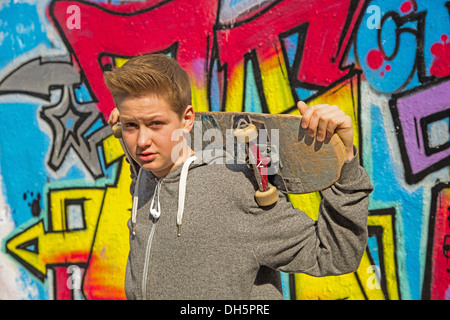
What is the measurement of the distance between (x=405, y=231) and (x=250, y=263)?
5.91ft

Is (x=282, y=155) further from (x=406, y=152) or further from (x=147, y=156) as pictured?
(x=406, y=152)

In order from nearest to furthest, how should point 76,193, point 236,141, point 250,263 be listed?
point 250,263
point 236,141
point 76,193

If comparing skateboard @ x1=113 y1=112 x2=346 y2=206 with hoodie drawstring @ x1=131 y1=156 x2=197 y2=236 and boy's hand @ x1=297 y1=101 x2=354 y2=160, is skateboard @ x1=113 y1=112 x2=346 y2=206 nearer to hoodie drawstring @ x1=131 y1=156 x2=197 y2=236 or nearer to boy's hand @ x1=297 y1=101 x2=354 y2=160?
boy's hand @ x1=297 y1=101 x2=354 y2=160

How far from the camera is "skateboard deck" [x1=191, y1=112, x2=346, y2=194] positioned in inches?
57.5

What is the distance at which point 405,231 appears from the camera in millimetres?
2898

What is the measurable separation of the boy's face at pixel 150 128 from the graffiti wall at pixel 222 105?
1.54 m

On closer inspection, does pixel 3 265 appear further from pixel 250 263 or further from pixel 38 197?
pixel 250 263

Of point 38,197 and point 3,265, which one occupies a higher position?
point 38,197

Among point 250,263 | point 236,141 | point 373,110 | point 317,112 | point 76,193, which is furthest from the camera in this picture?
point 76,193

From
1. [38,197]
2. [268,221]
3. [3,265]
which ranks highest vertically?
[38,197]

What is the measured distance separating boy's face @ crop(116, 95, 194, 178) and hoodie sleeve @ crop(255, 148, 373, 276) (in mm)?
444

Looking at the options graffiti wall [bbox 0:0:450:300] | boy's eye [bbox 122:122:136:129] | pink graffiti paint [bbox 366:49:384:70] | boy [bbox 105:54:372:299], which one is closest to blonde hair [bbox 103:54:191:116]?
boy [bbox 105:54:372:299]

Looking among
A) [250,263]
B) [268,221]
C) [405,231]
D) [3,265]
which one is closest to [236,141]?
[268,221]

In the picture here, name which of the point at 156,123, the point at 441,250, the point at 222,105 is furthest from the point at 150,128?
the point at 441,250
